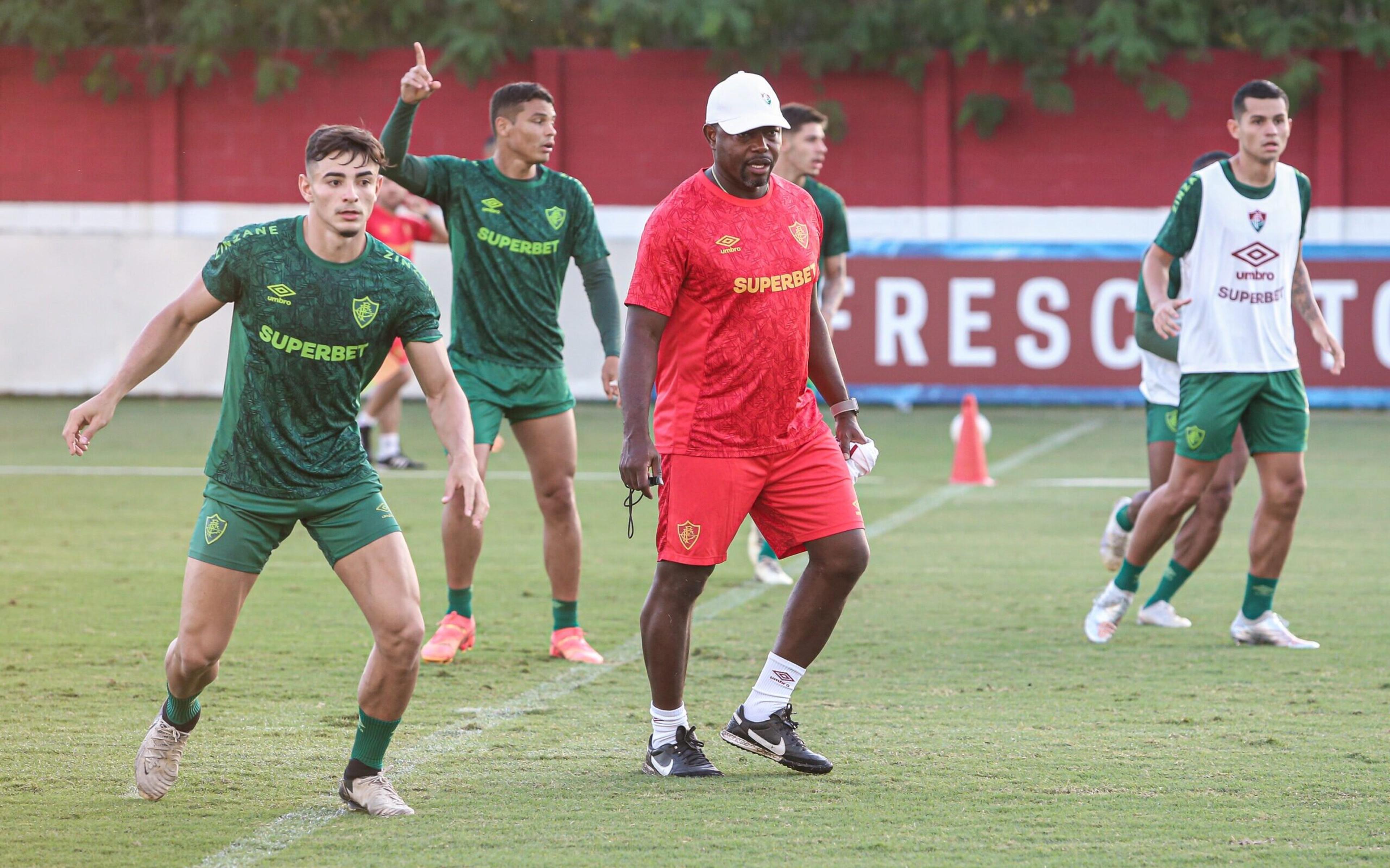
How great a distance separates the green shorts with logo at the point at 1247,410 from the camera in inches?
295

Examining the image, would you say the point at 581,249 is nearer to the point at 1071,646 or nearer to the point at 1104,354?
the point at 1071,646

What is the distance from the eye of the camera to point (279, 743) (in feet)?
19.3

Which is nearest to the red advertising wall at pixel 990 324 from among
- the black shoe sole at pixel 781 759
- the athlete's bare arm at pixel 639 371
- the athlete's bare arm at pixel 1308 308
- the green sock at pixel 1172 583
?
the green sock at pixel 1172 583

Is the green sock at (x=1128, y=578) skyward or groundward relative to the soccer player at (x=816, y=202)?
groundward

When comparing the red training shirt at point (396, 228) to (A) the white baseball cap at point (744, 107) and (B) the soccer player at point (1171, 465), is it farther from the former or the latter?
(A) the white baseball cap at point (744, 107)

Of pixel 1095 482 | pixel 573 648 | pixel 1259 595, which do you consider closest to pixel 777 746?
pixel 573 648

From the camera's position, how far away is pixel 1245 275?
755 cm

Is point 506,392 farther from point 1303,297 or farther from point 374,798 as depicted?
point 1303,297

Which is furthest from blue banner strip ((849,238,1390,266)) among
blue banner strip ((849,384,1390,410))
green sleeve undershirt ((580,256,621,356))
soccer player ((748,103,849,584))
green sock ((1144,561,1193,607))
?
green sleeve undershirt ((580,256,621,356))

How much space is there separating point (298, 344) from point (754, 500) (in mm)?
1443

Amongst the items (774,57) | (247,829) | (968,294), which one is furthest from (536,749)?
(774,57)

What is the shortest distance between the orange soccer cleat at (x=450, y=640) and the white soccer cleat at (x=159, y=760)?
6.70 ft

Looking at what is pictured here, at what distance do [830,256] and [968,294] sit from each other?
10391 mm

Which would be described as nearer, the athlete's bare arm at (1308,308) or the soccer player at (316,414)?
the soccer player at (316,414)
